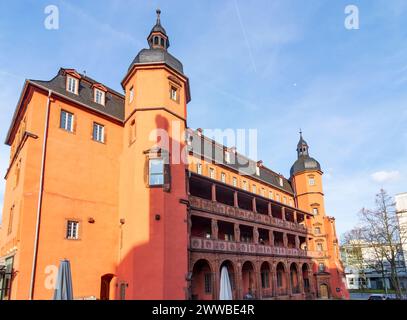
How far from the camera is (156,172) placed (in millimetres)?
22562

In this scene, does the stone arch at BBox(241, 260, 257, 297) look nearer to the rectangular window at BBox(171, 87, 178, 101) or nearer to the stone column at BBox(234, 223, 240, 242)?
the stone column at BBox(234, 223, 240, 242)

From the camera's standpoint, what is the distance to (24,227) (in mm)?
19016

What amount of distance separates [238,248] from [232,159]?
1452cm

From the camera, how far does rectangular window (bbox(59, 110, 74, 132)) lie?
2294 cm

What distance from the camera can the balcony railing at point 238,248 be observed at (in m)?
24.7

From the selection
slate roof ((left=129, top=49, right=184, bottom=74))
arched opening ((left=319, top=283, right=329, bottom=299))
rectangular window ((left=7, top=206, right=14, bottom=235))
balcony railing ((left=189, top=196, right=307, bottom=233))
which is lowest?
arched opening ((left=319, top=283, right=329, bottom=299))

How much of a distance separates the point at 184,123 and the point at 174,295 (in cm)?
1265

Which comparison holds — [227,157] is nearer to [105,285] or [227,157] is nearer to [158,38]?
[158,38]

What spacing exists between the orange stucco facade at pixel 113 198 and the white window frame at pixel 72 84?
146mm

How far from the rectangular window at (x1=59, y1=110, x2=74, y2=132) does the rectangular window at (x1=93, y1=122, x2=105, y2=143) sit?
191cm

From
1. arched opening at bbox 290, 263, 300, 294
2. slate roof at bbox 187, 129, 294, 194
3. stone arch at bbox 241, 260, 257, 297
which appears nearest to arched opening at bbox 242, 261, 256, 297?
stone arch at bbox 241, 260, 257, 297

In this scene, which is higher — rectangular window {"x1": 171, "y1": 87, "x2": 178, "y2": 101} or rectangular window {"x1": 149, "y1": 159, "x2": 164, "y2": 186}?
rectangular window {"x1": 171, "y1": 87, "x2": 178, "y2": 101}
